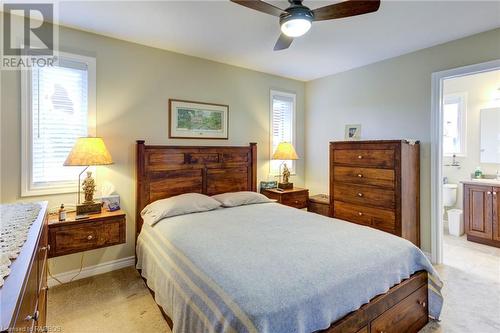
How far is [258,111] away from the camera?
4.15 m

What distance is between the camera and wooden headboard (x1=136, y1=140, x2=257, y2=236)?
307cm

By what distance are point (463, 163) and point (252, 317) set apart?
16.4ft

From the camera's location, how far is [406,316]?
5.96 feet

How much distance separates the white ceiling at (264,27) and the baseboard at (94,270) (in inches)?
103

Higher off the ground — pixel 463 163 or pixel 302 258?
pixel 463 163

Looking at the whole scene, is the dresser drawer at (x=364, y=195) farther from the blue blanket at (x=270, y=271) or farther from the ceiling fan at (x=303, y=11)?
the ceiling fan at (x=303, y=11)

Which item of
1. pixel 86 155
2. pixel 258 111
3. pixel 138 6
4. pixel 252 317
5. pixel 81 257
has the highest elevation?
pixel 138 6

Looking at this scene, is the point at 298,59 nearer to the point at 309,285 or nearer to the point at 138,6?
the point at 138,6

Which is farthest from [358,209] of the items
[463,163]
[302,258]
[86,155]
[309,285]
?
[86,155]

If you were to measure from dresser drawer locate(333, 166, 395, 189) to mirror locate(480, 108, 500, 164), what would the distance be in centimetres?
244

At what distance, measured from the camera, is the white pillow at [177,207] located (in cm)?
264

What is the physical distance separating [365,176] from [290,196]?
1136 mm

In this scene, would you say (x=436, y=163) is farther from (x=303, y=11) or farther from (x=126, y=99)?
(x=126, y=99)

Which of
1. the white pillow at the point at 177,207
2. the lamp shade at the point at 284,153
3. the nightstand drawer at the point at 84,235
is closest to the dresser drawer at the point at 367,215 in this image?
the lamp shade at the point at 284,153
